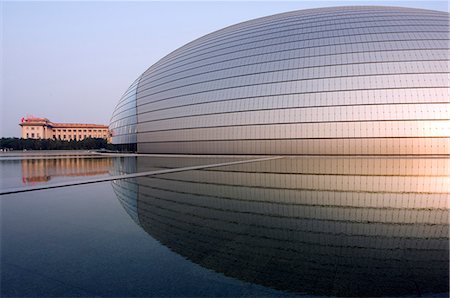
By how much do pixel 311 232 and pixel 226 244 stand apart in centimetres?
137

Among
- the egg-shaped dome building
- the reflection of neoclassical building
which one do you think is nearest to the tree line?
the egg-shaped dome building

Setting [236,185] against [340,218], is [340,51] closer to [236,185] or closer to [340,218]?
[236,185]

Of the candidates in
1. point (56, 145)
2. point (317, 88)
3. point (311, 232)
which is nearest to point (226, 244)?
point (311, 232)

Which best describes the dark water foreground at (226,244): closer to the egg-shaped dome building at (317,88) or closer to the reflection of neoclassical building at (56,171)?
the reflection of neoclassical building at (56,171)

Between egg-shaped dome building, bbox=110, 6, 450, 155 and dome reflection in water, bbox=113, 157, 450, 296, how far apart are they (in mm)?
13747

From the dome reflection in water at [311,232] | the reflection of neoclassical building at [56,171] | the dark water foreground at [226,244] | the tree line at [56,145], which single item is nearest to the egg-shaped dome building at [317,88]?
the reflection of neoclassical building at [56,171]

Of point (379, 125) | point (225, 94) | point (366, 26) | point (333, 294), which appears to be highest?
point (366, 26)

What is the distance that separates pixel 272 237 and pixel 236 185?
4.46m

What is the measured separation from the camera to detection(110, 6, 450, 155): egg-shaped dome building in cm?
2052

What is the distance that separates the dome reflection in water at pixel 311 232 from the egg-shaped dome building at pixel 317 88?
541 inches

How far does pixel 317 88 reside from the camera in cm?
2198

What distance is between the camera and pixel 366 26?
23.8m

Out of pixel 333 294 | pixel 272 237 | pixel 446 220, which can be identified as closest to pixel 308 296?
pixel 333 294

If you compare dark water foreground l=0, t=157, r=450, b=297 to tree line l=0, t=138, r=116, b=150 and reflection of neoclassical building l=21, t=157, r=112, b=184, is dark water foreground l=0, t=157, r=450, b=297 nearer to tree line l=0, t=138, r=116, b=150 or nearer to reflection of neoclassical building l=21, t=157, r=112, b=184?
reflection of neoclassical building l=21, t=157, r=112, b=184
